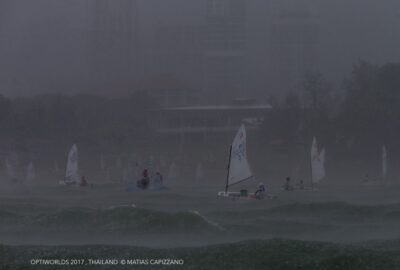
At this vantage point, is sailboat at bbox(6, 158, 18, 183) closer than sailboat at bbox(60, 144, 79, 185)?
No

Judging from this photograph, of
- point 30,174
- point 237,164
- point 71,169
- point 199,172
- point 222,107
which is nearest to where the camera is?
point 237,164

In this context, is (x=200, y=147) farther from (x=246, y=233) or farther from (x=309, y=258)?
(x=309, y=258)

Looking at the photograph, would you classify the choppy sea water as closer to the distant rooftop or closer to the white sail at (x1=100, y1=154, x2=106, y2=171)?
the white sail at (x1=100, y1=154, x2=106, y2=171)

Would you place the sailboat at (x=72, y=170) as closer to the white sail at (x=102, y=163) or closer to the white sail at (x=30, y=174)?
the white sail at (x=30, y=174)

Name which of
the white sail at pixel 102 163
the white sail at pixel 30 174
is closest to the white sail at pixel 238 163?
the white sail at pixel 30 174

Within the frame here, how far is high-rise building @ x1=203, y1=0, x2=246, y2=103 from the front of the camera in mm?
68688

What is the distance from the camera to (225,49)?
73.9m

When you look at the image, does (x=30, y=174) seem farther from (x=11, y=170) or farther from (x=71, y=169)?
(x=71, y=169)

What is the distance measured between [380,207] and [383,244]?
363 inches

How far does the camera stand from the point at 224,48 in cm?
7400

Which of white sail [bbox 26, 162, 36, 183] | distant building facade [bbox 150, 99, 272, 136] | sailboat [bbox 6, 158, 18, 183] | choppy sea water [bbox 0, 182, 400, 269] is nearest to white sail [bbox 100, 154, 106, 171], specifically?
white sail [bbox 26, 162, 36, 183]

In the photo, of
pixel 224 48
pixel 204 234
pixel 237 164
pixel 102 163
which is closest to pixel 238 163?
pixel 237 164

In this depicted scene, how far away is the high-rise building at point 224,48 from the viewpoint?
68688 mm

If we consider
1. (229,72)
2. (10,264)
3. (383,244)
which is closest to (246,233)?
Result: (383,244)
